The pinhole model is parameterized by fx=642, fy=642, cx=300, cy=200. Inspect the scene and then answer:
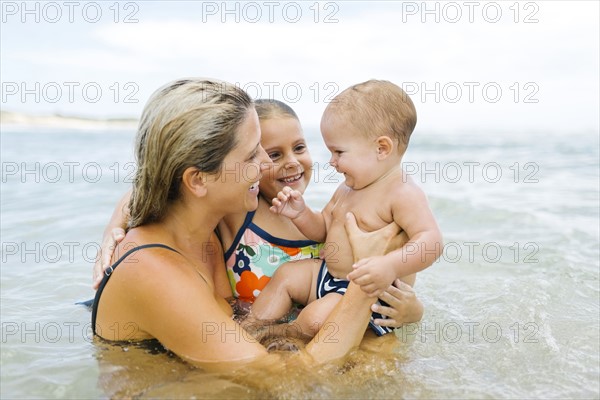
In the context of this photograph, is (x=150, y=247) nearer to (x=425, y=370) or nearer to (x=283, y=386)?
(x=283, y=386)

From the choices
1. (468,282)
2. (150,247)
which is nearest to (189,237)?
(150,247)

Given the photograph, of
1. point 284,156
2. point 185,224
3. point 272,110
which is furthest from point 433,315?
point 185,224

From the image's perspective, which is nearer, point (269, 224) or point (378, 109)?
point (378, 109)

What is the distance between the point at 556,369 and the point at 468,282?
195 centimetres

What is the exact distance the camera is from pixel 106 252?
3363mm

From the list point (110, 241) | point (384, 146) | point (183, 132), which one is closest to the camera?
point (183, 132)

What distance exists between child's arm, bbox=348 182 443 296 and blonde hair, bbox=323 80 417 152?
0.34 m

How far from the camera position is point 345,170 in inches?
143

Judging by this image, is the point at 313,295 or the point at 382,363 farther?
the point at 313,295

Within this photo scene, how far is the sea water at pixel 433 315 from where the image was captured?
323 cm

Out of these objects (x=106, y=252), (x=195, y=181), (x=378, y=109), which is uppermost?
(x=378, y=109)

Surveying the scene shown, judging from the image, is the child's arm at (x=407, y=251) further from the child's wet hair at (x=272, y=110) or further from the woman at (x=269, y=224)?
the child's wet hair at (x=272, y=110)

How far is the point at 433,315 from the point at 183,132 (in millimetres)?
2469

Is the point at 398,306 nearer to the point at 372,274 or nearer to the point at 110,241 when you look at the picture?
the point at 372,274
